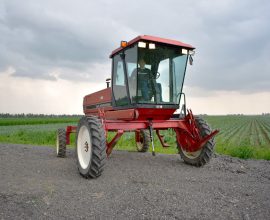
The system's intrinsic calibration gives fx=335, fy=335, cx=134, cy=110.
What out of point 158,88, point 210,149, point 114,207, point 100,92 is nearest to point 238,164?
point 210,149

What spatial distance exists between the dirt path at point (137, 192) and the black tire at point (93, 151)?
23cm

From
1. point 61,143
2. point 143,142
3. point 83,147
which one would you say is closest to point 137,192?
point 83,147

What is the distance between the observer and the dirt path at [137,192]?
5020 mm

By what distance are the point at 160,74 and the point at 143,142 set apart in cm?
435

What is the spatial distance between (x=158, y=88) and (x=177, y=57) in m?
1.00

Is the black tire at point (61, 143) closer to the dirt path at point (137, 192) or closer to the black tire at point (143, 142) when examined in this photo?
the dirt path at point (137, 192)

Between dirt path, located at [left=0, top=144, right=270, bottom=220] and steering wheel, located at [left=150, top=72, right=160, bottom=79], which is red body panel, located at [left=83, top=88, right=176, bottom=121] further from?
dirt path, located at [left=0, top=144, right=270, bottom=220]

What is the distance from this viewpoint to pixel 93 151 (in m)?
6.98

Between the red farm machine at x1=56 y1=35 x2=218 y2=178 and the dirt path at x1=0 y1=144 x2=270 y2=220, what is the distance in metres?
0.65

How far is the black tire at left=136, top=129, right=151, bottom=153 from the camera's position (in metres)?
12.2

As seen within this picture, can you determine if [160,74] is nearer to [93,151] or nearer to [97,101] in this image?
[93,151]

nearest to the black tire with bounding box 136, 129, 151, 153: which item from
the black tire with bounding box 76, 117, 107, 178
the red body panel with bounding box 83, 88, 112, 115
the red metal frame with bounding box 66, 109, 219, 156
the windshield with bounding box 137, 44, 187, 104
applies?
the red body panel with bounding box 83, 88, 112, 115

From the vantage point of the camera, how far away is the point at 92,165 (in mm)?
7012

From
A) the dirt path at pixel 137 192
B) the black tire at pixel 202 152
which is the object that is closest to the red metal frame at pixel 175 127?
the black tire at pixel 202 152
